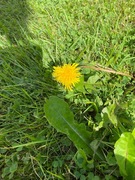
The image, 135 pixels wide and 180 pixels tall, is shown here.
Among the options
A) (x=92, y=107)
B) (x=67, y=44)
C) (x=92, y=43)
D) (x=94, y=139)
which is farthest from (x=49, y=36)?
(x=94, y=139)

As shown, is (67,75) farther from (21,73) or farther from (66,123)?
(21,73)

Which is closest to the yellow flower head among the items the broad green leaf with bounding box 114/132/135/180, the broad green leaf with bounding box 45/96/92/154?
the broad green leaf with bounding box 45/96/92/154

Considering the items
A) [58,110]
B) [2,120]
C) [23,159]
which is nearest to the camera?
[58,110]

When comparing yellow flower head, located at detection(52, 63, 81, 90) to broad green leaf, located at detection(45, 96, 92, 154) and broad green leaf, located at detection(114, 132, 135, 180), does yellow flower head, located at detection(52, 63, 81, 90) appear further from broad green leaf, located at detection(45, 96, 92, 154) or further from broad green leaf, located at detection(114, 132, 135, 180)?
broad green leaf, located at detection(114, 132, 135, 180)

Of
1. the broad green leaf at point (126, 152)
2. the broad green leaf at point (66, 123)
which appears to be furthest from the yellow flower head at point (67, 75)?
the broad green leaf at point (126, 152)

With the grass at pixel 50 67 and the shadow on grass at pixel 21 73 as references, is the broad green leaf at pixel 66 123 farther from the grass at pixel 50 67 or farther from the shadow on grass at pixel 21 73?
the shadow on grass at pixel 21 73

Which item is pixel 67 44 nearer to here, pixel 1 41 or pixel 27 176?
pixel 1 41
